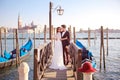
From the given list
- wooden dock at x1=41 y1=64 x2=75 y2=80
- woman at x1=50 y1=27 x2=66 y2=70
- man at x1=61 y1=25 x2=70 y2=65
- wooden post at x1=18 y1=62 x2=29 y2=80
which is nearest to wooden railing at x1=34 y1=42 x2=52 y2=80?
wooden dock at x1=41 y1=64 x2=75 y2=80

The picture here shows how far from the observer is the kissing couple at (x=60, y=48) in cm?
859

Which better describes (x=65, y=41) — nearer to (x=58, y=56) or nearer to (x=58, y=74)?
(x=58, y=56)

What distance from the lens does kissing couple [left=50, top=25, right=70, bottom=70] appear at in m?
8.59

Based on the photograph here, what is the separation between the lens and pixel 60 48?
883 cm

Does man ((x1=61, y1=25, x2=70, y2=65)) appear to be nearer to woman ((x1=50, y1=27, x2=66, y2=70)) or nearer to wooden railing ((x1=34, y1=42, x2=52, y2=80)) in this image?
woman ((x1=50, y1=27, x2=66, y2=70))

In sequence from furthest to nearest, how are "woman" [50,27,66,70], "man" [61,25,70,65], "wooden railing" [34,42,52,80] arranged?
"man" [61,25,70,65] → "woman" [50,27,66,70] → "wooden railing" [34,42,52,80]

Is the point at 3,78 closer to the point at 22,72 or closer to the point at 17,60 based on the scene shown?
the point at 17,60

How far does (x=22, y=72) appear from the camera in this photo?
3.88 meters

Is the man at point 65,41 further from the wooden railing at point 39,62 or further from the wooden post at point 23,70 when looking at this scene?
the wooden post at point 23,70

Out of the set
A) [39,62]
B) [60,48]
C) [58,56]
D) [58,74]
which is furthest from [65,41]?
[39,62]

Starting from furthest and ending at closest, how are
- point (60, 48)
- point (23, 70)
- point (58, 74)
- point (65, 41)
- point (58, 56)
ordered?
point (65, 41), point (60, 48), point (58, 56), point (58, 74), point (23, 70)

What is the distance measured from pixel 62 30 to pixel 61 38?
39 cm

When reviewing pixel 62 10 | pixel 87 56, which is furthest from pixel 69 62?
pixel 62 10

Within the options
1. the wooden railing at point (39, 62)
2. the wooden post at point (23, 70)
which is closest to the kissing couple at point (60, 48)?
the wooden railing at point (39, 62)
